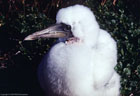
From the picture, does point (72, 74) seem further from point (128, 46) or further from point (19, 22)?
point (19, 22)

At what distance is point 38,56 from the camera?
19.0 feet

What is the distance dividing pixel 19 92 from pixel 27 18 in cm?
120

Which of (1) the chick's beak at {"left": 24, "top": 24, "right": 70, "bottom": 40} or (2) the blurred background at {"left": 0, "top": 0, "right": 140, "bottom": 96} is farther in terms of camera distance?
(2) the blurred background at {"left": 0, "top": 0, "right": 140, "bottom": 96}

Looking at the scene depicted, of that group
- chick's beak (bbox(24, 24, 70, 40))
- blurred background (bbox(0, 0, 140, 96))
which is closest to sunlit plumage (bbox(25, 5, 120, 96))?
chick's beak (bbox(24, 24, 70, 40))

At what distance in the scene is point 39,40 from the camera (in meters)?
5.69

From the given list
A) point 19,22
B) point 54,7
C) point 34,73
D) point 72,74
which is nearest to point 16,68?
point 34,73

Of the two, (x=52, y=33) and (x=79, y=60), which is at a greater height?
(x=52, y=33)

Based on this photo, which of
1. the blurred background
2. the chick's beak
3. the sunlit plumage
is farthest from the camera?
the blurred background

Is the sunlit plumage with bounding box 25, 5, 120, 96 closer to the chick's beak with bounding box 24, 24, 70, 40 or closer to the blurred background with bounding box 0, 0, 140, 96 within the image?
the chick's beak with bounding box 24, 24, 70, 40

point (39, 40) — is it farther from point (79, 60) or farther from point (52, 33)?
point (79, 60)

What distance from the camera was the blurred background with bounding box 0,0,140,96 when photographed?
514 centimetres

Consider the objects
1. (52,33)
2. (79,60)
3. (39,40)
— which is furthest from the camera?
(39,40)

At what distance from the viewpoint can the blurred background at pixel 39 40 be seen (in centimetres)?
514

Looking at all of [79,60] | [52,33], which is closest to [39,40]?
[52,33]
